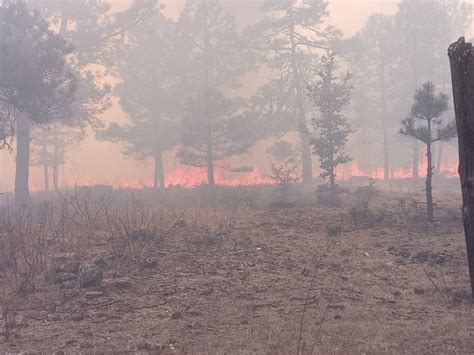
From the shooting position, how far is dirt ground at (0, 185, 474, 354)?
4.66m

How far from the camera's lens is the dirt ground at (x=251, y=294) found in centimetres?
466

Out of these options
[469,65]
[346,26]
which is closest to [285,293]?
[469,65]

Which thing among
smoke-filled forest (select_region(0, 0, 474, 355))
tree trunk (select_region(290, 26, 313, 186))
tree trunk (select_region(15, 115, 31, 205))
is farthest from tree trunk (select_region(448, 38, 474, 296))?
tree trunk (select_region(290, 26, 313, 186))

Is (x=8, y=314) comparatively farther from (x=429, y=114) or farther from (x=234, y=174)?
(x=234, y=174)

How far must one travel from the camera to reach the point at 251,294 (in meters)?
6.35

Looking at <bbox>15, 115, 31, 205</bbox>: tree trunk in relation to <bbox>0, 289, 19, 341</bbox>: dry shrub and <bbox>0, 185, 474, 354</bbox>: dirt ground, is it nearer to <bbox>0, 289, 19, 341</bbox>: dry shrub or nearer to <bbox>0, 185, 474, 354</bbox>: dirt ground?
<bbox>0, 185, 474, 354</bbox>: dirt ground

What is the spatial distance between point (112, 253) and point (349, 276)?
441cm

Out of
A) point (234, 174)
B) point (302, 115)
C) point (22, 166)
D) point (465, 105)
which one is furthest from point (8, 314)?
point (234, 174)

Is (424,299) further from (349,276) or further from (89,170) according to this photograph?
(89,170)

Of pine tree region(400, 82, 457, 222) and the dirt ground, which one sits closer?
the dirt ground

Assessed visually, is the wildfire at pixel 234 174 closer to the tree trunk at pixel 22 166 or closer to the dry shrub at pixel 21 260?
the tree trunk at pixel 22 166

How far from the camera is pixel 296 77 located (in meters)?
26.1

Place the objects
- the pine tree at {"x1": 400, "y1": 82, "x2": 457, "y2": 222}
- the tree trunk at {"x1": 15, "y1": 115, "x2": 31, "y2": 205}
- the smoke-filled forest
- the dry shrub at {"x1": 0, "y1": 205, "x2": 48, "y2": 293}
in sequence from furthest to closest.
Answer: the tree trunk at {"x1": 15, "y1": 115, "x2": 31, "y2": 205} < the pine tree at {"x1": 400, "y1": 82, "x2": 457, "y2": 222} < the dry shrub at {"x1": 0, "y1": 205, "x2": 48, "y2": 293} < the smoke-filled forest

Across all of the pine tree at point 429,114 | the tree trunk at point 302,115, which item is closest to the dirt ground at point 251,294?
the pine tree at point 429,114
